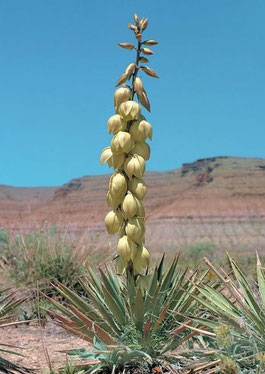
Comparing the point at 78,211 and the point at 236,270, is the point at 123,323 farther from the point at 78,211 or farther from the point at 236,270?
the point at 78,211

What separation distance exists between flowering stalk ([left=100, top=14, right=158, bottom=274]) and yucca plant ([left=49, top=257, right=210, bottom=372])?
19 cm

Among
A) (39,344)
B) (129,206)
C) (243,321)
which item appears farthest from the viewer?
(39,344)

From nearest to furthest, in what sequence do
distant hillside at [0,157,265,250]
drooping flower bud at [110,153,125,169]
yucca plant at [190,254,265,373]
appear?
yucca plant at [190,254,265,373] → drooping flower bud at [110,153,125,169] → distant hillside at [0,157,265,250]

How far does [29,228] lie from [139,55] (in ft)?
19.3

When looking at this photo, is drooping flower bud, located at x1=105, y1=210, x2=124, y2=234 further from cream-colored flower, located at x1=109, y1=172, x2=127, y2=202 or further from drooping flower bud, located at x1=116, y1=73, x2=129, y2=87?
drooping flower bud, located at x1=116, y1=73, x2=129, y2=87

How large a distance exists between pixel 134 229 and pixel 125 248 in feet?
0.42

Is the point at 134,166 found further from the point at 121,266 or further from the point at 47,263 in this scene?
the point at 47,263

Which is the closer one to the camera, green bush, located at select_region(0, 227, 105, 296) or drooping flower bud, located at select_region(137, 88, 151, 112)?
drooping flower bud, located at select_region(137, 88, 151, 112)

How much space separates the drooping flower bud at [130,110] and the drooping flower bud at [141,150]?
19 centimetres

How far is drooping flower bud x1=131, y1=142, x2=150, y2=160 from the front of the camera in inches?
141

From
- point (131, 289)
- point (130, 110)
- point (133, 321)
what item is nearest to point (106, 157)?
point (130, 110)

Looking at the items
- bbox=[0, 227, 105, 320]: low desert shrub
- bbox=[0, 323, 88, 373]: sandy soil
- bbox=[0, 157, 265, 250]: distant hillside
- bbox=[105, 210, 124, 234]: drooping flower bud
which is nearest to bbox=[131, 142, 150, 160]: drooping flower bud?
bbox=[105, 210, 124, 234]: drooping flower bud

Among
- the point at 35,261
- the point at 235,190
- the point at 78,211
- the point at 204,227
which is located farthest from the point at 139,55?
the point at 78,211

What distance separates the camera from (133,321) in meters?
3.47
